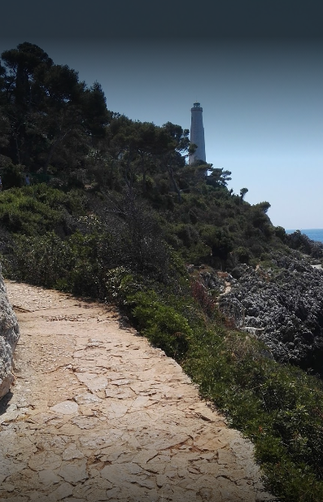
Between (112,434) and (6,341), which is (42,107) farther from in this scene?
(112,434)

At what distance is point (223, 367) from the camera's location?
4.32 metres

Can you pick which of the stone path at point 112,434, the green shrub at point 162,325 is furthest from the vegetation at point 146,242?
the stone path at point 112,434

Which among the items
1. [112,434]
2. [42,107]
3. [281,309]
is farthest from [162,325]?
[42,107]

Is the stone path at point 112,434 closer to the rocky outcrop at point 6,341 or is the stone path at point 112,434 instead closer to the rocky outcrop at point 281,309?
the rocky outcrop at point 6,341

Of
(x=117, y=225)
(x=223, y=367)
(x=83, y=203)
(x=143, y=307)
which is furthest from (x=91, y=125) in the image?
(x=223, y=367)

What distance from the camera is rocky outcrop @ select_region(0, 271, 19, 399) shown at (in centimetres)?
351

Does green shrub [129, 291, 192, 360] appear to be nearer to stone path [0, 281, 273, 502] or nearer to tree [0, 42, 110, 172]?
stone path [0, 281, 273, 502]

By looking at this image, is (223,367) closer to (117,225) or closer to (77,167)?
(117,225)

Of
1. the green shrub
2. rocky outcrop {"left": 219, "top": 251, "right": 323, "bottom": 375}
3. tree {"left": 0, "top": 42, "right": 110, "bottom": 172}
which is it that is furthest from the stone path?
tree {"left": 0, "top": 42, "right": 110, "bottom": 172}

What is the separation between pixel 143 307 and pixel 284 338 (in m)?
13.6

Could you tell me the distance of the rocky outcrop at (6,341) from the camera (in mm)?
3514

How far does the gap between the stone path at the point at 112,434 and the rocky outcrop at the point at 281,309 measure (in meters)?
9.42

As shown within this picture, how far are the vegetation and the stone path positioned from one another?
0.80 ft

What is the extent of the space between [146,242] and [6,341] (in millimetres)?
4409
